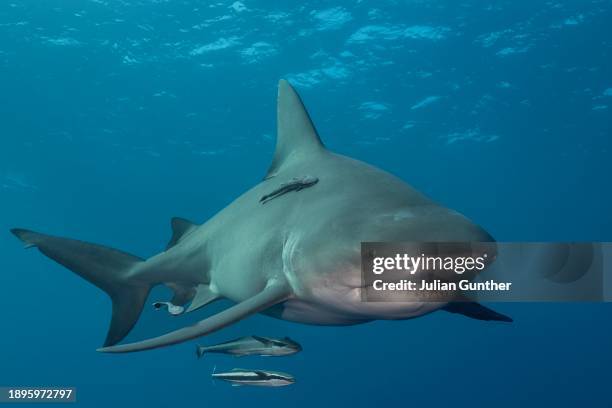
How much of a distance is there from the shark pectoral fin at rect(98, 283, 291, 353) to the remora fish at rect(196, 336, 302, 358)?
2146mm

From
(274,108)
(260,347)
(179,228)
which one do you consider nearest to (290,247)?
(260,347)

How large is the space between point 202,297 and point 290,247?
219 centimetres

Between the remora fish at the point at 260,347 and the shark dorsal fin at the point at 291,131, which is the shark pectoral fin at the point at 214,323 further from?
the remora fish at the point at 260,347

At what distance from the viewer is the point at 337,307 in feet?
12.8

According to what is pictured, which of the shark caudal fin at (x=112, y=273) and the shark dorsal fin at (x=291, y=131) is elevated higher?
the shark dorsal fin at (x=291, y=131)

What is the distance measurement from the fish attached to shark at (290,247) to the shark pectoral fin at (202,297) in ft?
0.06

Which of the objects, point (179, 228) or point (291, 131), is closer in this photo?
point (291, 131)

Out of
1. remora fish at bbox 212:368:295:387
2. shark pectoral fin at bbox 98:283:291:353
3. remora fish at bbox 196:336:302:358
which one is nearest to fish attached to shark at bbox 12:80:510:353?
shark pectoral fin at bbox 98:283:291:353

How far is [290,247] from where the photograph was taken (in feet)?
13.9

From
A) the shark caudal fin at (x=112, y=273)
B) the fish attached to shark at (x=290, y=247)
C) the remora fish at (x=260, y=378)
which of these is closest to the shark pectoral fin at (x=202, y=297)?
the fish attached to shark at (x=290, y=247)

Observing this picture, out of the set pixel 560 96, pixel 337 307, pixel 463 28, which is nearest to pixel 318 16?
pixel 463 28

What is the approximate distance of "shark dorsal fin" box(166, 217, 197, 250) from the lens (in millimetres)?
6811

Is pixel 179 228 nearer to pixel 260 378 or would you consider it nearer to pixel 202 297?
pixel 202 297

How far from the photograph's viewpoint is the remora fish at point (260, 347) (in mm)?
6160
